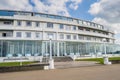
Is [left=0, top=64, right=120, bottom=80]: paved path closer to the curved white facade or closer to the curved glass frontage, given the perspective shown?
the curved glass frontage

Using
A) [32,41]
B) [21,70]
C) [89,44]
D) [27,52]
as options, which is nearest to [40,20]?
[32,41]

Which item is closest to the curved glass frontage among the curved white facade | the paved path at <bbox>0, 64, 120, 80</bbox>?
the curved white facade

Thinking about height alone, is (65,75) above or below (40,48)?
below

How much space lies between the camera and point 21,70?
16.6 m

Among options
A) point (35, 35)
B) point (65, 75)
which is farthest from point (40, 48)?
point (65, 75)

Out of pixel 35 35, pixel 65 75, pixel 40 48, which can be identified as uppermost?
pixel 35 35

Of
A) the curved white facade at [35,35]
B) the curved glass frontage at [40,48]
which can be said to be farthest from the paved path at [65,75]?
the curved white facade at [35,35]

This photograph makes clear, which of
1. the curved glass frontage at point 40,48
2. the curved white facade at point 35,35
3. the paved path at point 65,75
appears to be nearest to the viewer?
the paved path at point 65,75

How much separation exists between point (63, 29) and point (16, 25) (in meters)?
11.6

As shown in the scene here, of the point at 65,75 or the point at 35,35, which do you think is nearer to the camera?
the point at 65,75

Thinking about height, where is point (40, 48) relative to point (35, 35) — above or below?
below

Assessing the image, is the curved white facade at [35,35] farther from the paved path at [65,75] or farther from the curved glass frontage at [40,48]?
the paved path at [65,75]

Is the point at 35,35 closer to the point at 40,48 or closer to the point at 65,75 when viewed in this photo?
the point at 40,48

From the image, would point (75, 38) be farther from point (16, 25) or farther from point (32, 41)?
point (16, 25)
